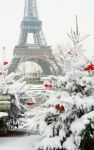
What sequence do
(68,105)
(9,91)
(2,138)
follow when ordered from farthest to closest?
(9,91) → (2,138) → (68,105)

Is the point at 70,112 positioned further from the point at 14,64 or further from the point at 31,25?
the point at 31,25

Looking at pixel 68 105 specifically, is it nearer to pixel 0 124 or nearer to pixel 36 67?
pixel 0 124

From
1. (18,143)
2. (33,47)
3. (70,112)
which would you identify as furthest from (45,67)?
(70,112)

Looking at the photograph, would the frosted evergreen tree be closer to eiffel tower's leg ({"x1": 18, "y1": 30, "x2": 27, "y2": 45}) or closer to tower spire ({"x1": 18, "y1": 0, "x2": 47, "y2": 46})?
tower spire ({"x1": 18, "y1": 0, "x2": 47, "y2": 46})

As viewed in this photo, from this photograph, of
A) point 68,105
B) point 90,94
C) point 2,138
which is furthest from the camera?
point 2,138

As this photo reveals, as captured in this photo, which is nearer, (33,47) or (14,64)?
(14,64)

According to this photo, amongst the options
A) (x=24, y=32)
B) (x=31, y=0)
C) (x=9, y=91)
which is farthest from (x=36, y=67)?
(x=9, y=91)

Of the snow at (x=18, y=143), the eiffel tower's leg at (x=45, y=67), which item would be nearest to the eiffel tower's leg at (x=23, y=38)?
the eiffel tower's leg at (x=45, y=67)

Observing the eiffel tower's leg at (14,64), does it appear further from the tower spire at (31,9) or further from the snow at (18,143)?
the snow at (18,143)

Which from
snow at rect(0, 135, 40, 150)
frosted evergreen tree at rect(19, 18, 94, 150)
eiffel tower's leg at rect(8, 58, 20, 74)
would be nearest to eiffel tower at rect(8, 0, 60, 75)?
eiffel tower's leg at rect(8, 58, 20, 74)
